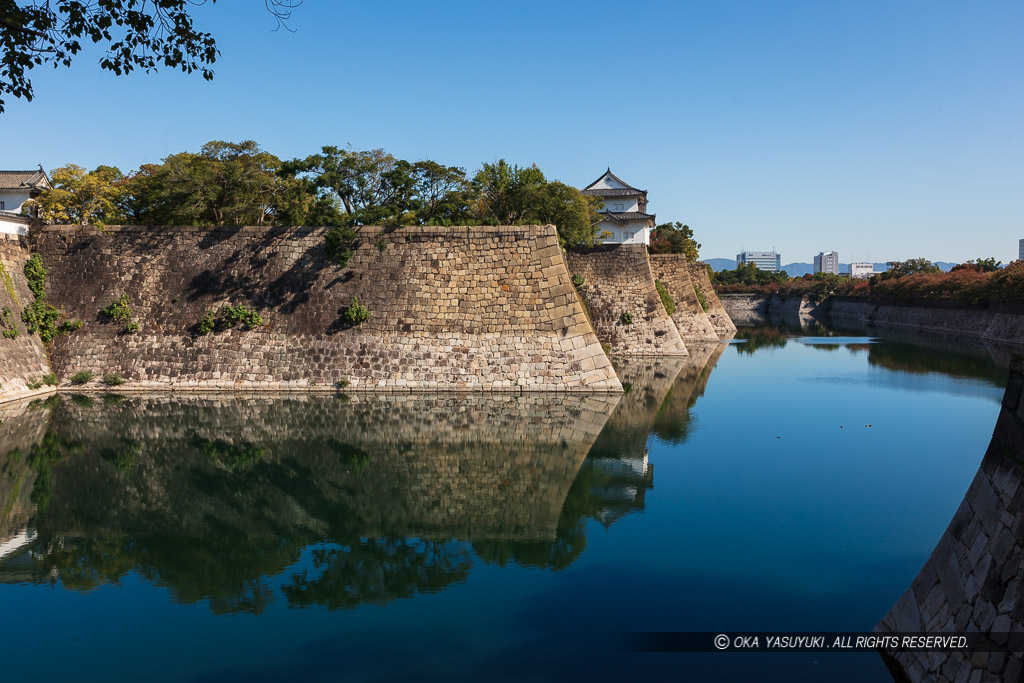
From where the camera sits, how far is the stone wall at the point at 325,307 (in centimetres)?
2278

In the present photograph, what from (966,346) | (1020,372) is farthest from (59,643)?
(966,346)

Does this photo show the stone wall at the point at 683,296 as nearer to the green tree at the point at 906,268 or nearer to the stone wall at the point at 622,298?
the stone wall at the point at 622,298

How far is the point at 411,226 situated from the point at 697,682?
19.5m

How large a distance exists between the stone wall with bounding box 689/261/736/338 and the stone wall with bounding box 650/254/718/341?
5808 mm

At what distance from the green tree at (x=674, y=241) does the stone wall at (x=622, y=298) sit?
18.1 m

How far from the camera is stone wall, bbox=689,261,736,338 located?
55.6 metres

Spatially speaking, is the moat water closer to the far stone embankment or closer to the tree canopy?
the tree canopy

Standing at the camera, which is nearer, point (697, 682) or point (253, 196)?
point (697, 682)

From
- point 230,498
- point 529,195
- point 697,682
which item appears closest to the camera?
point 697,682

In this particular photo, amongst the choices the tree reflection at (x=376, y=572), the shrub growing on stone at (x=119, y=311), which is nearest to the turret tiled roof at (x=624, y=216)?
the shrub growing on stone at (x=119, y=311)

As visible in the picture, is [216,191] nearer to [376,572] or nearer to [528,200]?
[528,200]

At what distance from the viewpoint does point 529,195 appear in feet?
112

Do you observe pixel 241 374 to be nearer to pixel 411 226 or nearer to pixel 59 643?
pixel 411 226

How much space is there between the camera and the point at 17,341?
21500 mm
